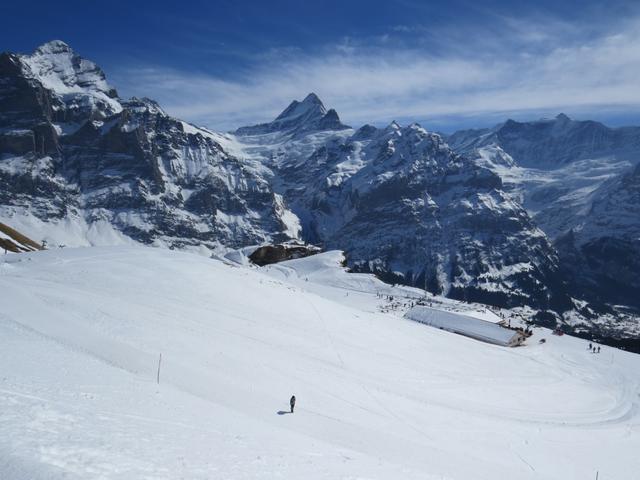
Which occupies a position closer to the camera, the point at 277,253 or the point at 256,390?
the point at 256,390

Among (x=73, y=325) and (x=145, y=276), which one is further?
(x=145, y=276)

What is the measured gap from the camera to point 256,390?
23.6m

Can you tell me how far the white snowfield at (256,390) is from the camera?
13977 mm

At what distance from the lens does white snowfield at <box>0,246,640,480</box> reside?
45.9ft

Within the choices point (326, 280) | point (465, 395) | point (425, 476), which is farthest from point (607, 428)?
point (326, 280)

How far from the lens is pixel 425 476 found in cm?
1733

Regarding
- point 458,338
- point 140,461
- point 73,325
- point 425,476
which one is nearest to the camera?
point 140,461

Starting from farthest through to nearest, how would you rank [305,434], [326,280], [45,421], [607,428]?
[326,280]
[607,428]
[305,434]
[45,421]

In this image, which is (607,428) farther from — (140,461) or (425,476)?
(140,461)

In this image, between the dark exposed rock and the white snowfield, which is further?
the dark exposed rock

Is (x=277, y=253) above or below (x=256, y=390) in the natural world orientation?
above

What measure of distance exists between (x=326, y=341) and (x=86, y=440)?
84.2 feet

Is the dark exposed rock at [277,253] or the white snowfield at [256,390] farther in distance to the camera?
the dark exposed rock at [277,253]

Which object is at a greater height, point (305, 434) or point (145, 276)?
point (145, 276)
